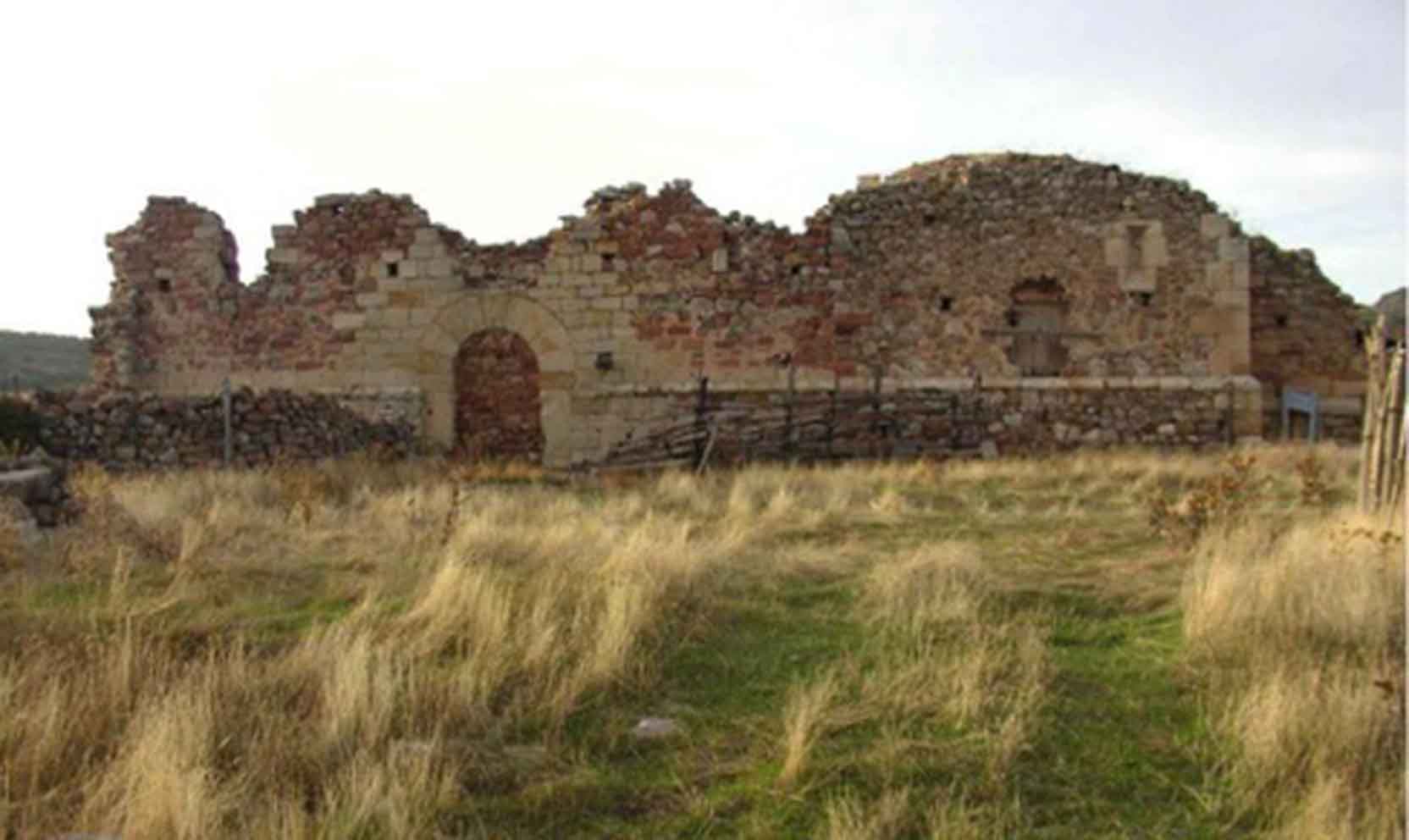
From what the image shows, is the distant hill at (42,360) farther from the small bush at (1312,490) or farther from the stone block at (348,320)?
the small bush at (1312,490)

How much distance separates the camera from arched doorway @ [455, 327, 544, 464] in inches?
619

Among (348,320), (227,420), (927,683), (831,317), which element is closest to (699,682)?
(927,683)

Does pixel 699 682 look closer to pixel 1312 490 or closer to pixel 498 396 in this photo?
pixel 1312 490

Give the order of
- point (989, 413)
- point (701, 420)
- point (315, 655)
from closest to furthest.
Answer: point (315, 655)
point (701, 420)
point (989, 413)

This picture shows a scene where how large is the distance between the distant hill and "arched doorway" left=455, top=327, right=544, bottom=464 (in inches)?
915

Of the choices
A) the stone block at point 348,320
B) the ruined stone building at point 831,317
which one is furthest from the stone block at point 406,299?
the stone block at point 348,320

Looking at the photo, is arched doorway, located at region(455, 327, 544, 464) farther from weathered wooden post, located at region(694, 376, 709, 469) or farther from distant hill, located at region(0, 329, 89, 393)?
distant hill, located at region(0, 329, 89, 393)

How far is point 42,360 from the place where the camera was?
4234cm

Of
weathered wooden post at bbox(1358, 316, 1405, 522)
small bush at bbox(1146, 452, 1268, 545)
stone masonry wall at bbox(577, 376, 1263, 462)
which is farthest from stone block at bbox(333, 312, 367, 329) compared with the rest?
weathered wooden post at bbox(1358, 316, 1405, 522)

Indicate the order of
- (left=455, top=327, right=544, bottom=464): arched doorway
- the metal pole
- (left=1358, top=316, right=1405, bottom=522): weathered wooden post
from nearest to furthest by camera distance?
(left=1358, top=316, right=1405, bottom=522): weathered wooden post → the metal pole → (left=455, top=327, right=544, bottom=464): arched doorway

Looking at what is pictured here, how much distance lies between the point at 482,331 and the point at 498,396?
0.94 m

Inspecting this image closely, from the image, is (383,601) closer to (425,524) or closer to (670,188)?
(425,524)

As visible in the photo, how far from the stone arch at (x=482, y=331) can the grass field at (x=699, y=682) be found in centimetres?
793

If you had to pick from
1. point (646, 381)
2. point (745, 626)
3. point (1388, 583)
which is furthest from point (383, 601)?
point (646, 381)
